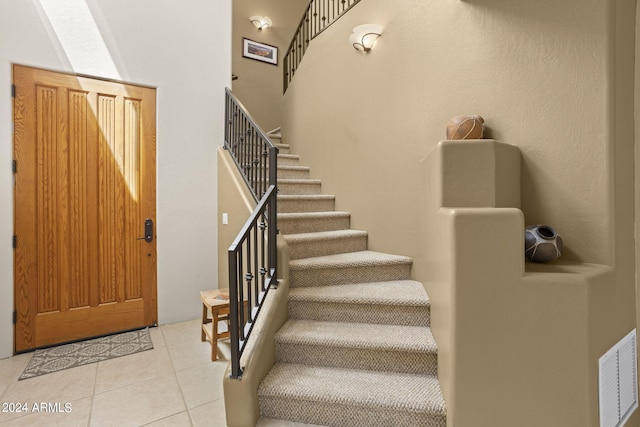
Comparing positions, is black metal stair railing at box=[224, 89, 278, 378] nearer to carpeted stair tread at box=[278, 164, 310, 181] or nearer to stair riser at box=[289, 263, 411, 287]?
stair riser at box=[289, 263, 411, 287]

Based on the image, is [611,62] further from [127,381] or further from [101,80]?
[101,80]

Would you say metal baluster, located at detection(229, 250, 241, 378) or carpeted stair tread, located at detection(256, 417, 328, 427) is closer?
metal baluster, located at detection(229, 250, 241, 378)

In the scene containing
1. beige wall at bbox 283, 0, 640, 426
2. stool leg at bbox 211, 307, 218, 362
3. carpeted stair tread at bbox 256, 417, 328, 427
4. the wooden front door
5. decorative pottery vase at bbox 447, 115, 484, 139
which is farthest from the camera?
the wooden front door

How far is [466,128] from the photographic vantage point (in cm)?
212

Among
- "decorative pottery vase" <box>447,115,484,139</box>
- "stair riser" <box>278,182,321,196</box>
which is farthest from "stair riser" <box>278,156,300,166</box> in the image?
"decorative pottery vase" <box>447,115,484,139</box>

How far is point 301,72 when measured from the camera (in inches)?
179

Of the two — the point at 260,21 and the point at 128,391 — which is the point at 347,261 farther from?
the point at 260,21

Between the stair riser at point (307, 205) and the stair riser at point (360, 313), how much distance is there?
123cm

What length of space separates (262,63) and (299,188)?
368cm

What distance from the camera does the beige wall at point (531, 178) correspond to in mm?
1498

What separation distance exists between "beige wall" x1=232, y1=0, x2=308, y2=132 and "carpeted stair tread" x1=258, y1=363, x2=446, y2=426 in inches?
198

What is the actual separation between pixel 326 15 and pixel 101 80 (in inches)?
119

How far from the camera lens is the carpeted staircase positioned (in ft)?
5.72

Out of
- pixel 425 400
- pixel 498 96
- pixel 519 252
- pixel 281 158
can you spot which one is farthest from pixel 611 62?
pixel 281 158
